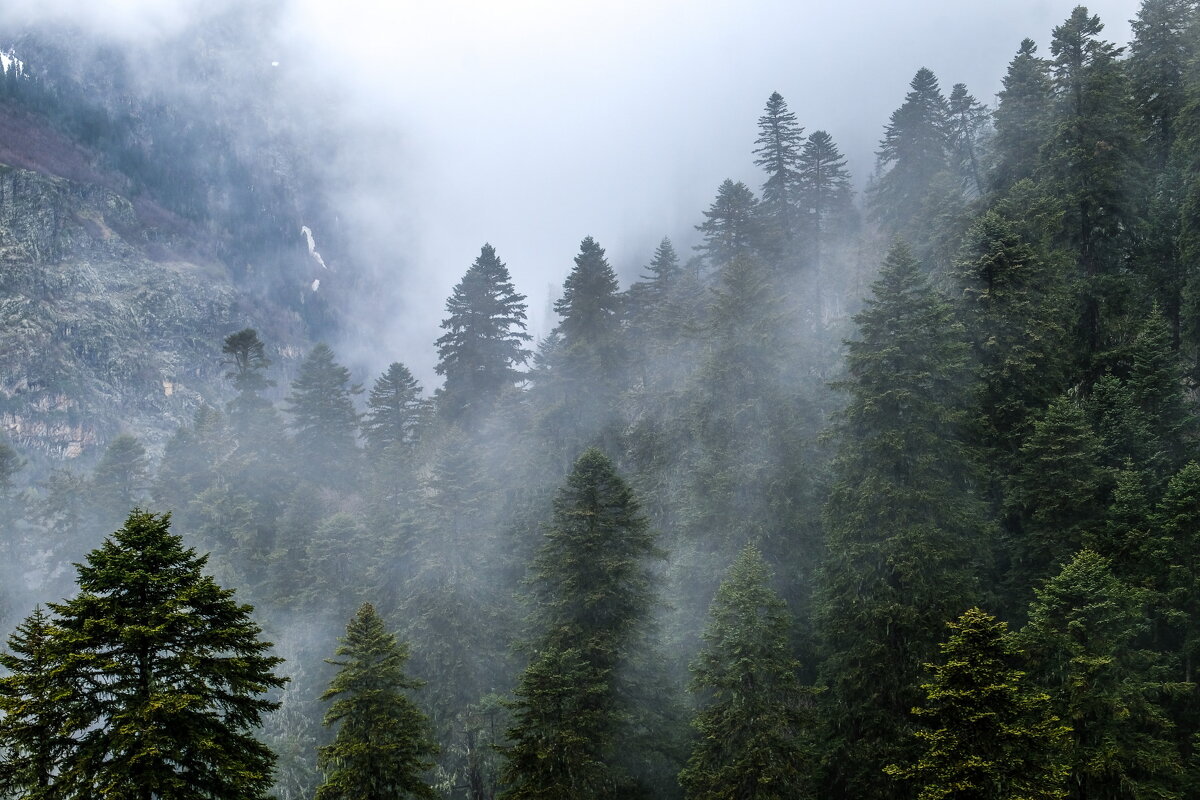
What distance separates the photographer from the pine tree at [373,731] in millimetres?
15445

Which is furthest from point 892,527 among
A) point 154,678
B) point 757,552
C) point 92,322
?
point 92,322

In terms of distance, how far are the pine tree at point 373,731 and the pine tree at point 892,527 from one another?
12277mm

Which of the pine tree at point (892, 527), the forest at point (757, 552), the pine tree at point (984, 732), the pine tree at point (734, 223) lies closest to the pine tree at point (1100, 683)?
the forest at point (757, 552)

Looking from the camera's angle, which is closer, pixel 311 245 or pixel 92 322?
pixel 92 322

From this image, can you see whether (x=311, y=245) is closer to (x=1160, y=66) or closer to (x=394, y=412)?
(x=394, y=412)

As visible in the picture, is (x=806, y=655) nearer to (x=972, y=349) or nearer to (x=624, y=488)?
(x=624, y=488)

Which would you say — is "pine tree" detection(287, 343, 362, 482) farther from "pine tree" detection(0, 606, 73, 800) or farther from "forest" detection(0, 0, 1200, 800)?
"pine tree" detection(0, 606, 73, 800)

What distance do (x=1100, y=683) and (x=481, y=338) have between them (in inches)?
1689

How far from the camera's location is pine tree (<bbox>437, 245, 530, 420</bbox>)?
49.6 metres

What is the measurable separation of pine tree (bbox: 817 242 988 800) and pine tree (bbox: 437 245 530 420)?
3222 cm

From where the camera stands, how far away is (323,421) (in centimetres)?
5388

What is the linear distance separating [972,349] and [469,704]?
27.0 meters

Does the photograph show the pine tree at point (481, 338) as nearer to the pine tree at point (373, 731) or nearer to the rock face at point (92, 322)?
the pine tree at point (373, 731)

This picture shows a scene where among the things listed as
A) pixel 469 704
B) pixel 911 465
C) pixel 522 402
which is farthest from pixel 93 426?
pixel 911 465
